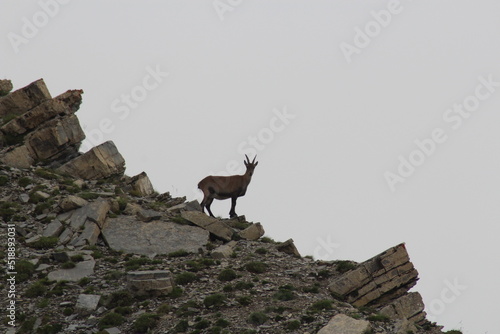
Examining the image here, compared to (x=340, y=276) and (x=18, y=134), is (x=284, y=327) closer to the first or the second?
(x=340, y=276)

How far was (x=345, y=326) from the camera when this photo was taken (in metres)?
20.8

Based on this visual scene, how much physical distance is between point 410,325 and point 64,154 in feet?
82.0

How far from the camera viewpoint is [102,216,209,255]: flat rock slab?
29438 millimetres

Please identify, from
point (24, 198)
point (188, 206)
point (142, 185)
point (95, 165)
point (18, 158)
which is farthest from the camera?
point (95, 165)

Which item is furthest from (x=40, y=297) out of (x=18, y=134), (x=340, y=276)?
(x=18, y=134)

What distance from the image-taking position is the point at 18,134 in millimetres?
38719

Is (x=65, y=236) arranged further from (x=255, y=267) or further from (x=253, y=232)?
(x=255, y=267)

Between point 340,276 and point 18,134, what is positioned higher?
point 18,134

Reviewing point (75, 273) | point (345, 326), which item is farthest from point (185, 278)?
point (345, 326)

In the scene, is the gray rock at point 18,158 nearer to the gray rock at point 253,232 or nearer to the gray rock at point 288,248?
the gray rock at point 253,232

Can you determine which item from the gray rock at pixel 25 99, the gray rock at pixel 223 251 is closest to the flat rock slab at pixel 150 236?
the gray rock at pixel 223 251

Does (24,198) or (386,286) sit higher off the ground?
(24,198)

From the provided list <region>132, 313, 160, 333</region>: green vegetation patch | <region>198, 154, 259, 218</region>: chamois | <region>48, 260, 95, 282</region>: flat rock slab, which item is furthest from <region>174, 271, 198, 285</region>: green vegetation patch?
<region>198, 154, 259, 218</region>: chamois

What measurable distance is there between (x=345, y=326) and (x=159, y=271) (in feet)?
26.3
